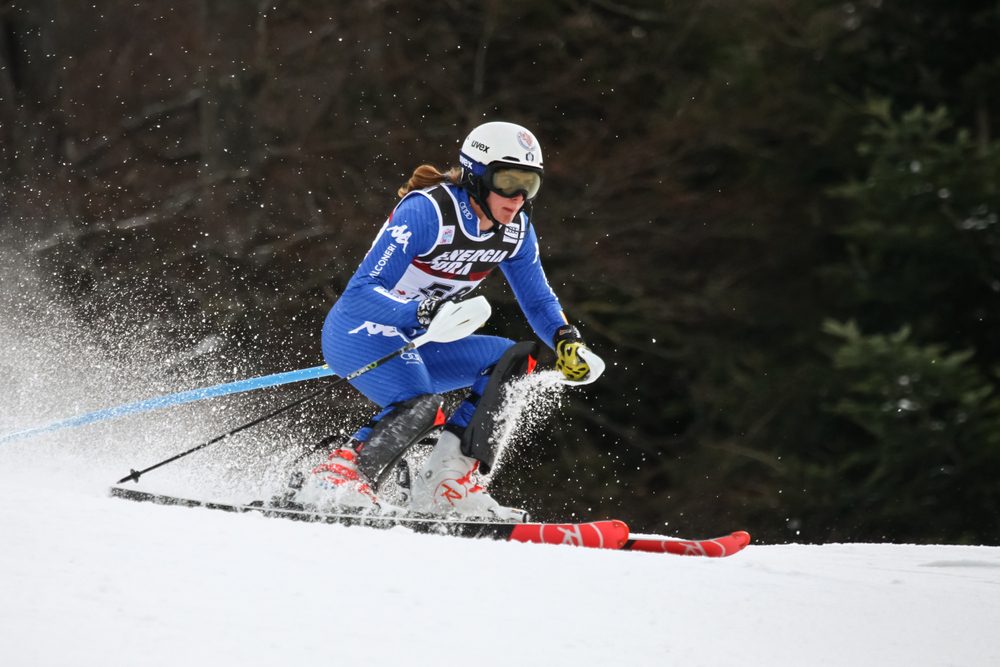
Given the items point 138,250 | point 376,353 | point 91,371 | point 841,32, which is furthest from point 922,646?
point 841,32

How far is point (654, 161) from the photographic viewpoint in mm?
12008

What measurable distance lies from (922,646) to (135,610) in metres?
2.36

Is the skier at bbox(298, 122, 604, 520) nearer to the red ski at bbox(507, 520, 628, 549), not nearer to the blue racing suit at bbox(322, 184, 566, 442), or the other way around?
the blue racing suit at bbox(322, 184, 566, 442)

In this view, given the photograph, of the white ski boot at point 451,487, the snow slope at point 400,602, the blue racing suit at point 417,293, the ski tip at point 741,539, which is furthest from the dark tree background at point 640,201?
the snow slope at point 400,602

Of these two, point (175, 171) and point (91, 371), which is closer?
point (91, 371)

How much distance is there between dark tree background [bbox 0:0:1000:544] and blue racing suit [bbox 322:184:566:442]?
221 inches

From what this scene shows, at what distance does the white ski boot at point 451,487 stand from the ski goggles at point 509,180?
1039 millimetres

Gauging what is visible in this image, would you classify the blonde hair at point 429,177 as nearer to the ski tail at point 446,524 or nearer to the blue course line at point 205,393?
the blue course line at point 205,393

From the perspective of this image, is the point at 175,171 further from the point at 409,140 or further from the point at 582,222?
the point at 582,222

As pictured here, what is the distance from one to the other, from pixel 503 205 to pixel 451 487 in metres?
1.17

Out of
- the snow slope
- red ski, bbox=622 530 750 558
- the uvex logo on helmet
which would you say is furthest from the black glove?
red ski, bbox=622 530 750 558

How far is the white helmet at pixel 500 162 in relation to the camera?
194 inches

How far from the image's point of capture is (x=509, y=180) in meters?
4.95

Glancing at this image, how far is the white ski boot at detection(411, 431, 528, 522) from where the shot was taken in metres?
5.07
